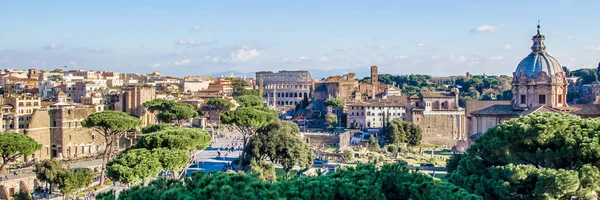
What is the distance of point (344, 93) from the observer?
74.1 meters

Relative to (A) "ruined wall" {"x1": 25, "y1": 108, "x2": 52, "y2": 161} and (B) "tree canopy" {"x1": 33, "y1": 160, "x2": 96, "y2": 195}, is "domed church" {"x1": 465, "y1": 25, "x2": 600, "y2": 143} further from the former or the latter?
(A) "ruined wall" {"x1": 25, "y1": 108, "x2": 52, "y2": 161}

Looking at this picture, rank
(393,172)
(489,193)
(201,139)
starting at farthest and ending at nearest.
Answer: (201,139) → (489,193) → (393,172)

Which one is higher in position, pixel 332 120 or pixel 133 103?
pixel 133 103

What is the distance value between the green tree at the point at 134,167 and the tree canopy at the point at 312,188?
829cm

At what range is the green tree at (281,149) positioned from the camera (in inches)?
1076

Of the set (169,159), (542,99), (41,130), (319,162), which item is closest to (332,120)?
(319,162)

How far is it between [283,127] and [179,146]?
7974 mm

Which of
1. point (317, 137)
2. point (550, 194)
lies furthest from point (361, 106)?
point (550, 194)

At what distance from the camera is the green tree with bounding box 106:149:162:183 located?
19.1 metres

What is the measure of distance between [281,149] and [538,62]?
12979mm

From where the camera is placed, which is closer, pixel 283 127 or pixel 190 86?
pixel 283 127

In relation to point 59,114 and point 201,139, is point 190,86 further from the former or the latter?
point 201,139

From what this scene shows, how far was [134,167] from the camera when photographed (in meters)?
19.3

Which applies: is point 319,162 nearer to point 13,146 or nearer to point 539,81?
point 539,81
